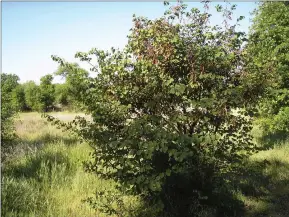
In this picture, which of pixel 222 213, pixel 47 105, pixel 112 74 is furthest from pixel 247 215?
pixel 47 105

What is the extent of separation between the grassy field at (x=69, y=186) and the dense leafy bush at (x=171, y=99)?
75cm

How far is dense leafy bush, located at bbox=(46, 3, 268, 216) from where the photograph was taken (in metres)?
4.17

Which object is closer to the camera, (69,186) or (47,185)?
(47,185)

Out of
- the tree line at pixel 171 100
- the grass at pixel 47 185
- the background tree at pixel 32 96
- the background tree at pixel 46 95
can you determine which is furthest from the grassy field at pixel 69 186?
the background tree at pixel 32 96

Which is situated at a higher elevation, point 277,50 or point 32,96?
point 277,50

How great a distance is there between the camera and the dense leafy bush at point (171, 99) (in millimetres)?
4168

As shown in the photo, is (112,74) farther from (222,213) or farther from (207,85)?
(222,213)

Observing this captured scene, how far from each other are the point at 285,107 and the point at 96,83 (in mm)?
6543

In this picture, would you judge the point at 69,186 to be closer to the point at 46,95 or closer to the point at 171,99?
the point at 171,99

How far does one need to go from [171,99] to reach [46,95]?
39974mm

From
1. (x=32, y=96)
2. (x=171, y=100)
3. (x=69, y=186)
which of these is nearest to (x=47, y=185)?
(x=69, y=186)

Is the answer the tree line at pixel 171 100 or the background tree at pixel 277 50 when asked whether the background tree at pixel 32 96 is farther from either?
the tree line at pixel 171 100

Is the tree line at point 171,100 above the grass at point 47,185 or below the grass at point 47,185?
above

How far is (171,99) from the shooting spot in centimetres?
445
